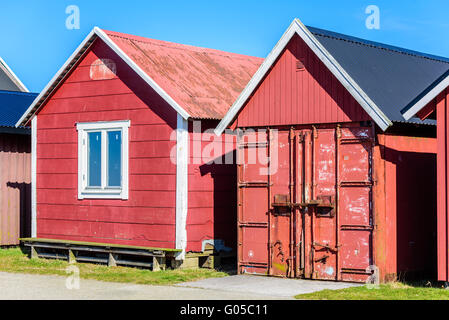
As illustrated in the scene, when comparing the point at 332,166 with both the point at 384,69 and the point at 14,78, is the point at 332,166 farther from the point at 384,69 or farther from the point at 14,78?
the point at 14,78

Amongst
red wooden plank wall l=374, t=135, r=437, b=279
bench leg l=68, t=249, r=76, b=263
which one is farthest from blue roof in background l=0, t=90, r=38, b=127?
red wooden plank wall l=374, t=135, r=437, b=279

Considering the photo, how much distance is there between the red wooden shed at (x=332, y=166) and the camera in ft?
48.0

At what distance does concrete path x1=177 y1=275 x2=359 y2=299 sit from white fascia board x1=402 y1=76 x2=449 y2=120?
327 cm

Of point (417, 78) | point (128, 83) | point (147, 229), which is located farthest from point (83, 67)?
point (417, 78)

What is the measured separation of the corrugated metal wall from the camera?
21828 mm

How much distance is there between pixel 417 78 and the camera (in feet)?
55.1

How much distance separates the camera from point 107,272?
1709cm

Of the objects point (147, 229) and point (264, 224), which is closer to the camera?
point (264, 224)

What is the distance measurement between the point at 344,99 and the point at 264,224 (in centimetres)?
303

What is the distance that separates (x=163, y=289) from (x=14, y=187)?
9.31 meters

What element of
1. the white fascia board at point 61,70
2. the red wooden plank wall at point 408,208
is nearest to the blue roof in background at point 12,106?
the white fascia board at point 61,70

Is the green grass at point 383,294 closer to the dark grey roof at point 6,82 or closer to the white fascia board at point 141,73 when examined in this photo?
the white fascia board at point 141,73

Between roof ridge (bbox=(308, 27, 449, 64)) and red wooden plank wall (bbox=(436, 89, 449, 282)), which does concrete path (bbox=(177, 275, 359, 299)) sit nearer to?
red wooden plank wall (bbox=(436, 89, 449, 282))
